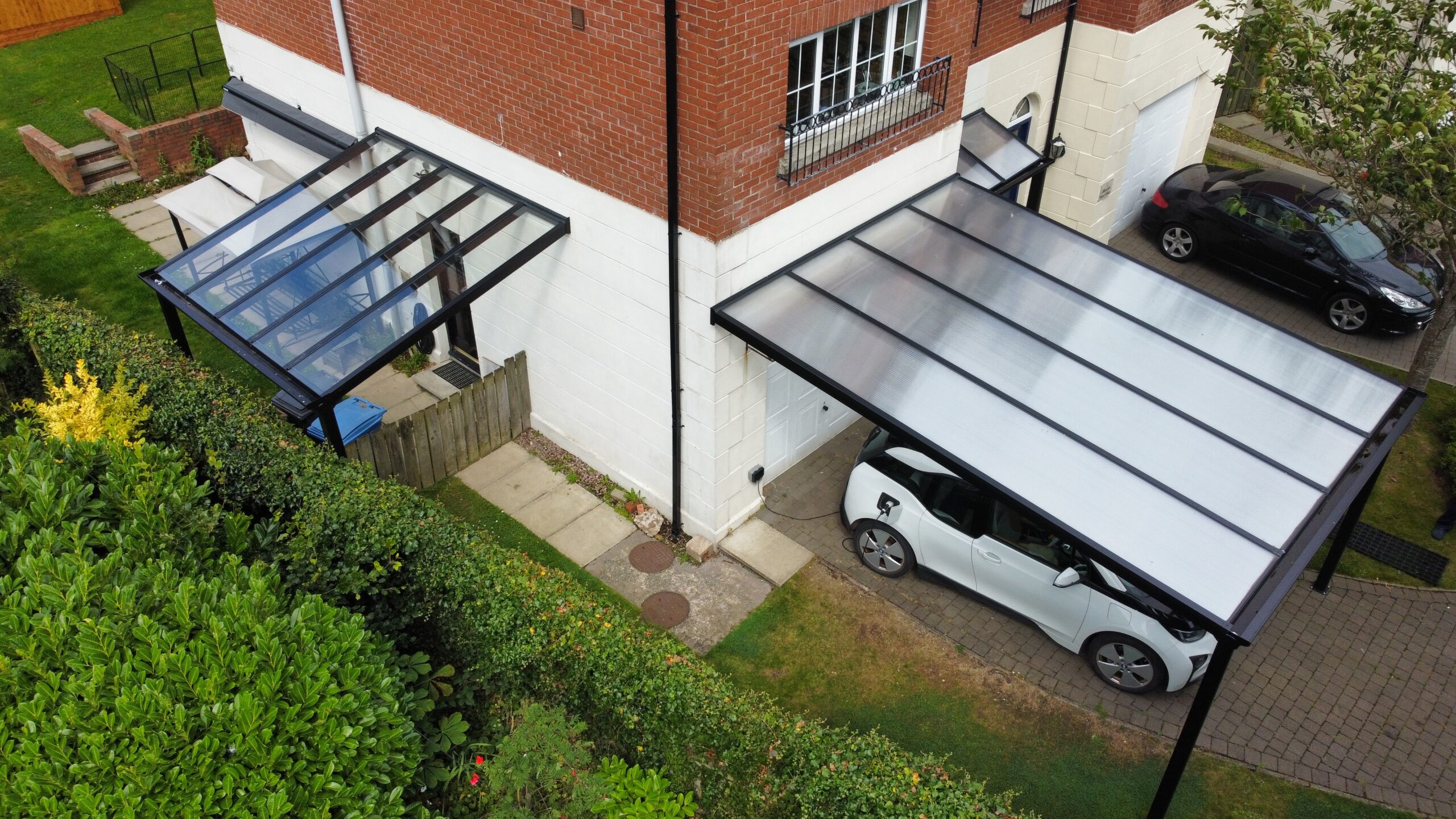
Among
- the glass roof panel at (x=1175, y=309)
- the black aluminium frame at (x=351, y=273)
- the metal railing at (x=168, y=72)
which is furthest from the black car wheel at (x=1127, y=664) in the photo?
the metal railing at (x=168, y=72)

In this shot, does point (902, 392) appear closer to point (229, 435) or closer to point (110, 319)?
point (229, 435)

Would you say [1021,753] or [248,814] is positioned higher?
[248,814]

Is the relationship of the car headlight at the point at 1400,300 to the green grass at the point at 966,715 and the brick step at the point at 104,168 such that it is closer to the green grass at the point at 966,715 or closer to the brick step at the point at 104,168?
the green grass at the point at 966,715

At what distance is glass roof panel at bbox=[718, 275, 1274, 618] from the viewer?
7.18 m

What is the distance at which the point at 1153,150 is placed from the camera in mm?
16062

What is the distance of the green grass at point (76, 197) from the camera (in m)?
14.4

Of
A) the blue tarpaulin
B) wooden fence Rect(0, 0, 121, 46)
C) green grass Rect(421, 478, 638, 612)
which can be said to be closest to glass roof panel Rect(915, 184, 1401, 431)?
green grass Rect(421, 478, 638, 612)

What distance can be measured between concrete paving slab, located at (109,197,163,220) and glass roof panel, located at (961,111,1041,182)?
44.2 feet

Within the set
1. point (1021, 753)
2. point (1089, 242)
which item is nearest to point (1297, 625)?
point (1021, 753)

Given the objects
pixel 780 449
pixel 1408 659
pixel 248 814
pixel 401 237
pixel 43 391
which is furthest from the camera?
pixel 43 391

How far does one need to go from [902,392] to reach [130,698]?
611 cm

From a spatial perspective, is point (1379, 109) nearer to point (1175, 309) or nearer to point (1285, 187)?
point (1175, 309)

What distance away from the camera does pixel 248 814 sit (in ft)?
18.8

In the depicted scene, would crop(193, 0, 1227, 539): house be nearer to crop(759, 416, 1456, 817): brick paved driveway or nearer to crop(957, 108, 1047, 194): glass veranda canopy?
crop(957, 108, 1047, 194): glass veranda canopy
